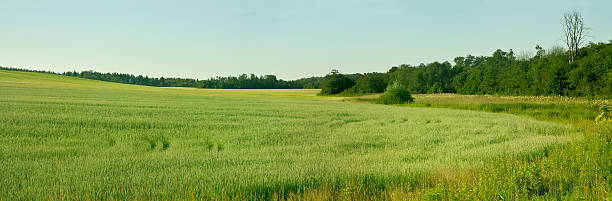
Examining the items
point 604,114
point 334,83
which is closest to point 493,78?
point 334,83

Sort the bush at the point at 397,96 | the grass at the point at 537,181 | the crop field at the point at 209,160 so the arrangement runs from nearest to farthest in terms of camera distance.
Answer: the grass at the point at 537,181 → the crop field at the point at 209,160 → the bush at the point at 397,96

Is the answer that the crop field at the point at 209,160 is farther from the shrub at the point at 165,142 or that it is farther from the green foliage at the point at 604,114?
the green foliage at the point at 604,114

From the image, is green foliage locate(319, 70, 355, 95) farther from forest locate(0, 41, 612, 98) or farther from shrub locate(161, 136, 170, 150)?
shrub locate(161, 136, 170, 150)

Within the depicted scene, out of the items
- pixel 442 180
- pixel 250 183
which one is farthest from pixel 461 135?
pixel 250 183

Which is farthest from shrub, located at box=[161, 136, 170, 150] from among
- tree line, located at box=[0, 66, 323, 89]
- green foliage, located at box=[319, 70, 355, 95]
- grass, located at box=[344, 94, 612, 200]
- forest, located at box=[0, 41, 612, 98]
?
tree line, located at box=[0, 66, 323, 89]

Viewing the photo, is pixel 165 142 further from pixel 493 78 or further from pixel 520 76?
pixel 493 78

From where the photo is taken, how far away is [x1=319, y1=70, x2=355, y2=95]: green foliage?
3622 inches

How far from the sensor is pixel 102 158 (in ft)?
20.9

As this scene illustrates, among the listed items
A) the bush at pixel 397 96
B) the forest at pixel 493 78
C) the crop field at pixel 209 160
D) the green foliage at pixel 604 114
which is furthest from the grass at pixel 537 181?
the bush at pixel 397 96

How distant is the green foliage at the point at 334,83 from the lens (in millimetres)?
92000

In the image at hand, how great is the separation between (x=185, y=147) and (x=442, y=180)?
6.01 metres

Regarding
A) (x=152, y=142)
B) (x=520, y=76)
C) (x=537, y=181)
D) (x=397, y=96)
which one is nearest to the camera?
(x=537, y=181)

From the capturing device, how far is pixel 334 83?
93.8 metres

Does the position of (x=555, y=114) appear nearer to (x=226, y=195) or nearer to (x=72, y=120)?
(x=226, y=195)
